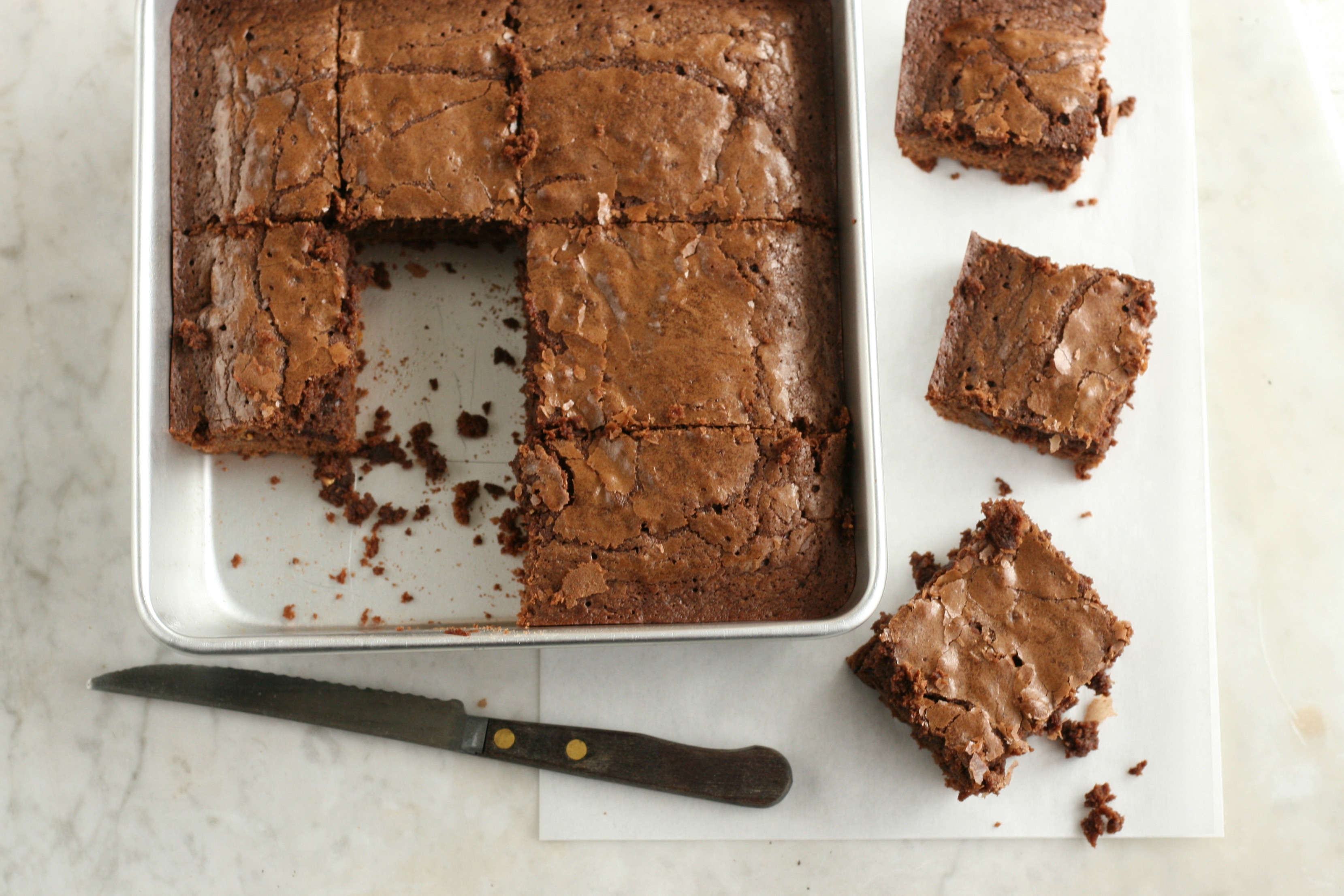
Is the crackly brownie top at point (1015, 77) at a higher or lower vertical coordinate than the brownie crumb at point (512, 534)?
higher

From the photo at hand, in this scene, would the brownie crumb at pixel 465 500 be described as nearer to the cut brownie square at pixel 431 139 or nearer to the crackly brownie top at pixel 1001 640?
the cut brownie square at pixel 431 139

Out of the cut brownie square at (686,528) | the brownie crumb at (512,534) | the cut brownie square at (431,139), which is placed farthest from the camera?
the brownie crumb at (512,534)

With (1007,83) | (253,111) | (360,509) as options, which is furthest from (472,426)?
(1007,83)

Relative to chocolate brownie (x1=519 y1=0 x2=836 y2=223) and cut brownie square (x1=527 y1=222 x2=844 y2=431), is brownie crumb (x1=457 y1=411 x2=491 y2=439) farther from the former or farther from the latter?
chocolate brownie (x1=519 y1=0 x2=836 y2=223)

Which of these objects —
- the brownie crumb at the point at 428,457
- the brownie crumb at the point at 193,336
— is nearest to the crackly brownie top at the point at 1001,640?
the brownie crumb at the point at 428,457

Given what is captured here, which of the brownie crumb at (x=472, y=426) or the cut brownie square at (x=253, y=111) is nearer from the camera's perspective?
the cut brownie square at (x=253, y=111)

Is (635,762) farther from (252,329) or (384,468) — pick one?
(252,329)

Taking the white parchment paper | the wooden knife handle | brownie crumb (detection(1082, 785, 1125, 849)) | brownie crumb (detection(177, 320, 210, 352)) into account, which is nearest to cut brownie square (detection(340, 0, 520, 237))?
brownie crumb (detection(177, 320, 210, 352))

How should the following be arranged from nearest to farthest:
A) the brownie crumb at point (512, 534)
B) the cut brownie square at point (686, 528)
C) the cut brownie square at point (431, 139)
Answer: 1. the cut brownie square at point (686, 528)
2. the cut brownie square at point (431, 139)
3. the brownie crumb at point (512, 534)
